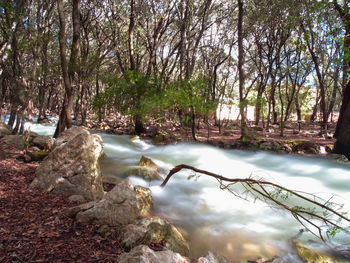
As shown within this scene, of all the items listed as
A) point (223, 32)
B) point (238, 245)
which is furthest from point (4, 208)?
point (223, 32)

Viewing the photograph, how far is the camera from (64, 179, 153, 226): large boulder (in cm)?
359

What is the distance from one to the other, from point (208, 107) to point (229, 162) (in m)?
2.76

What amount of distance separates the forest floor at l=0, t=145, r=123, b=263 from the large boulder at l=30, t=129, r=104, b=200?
0.86ft

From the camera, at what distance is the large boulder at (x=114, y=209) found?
141 inches

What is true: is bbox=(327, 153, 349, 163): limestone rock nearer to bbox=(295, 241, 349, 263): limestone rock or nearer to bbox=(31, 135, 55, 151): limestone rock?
bbox=(295, 241, 349, 263): limestone rock

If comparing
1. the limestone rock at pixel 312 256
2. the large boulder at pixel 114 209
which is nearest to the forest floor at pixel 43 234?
the large boulder at pixel 114 209

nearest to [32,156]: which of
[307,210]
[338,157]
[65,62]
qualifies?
[65,62]

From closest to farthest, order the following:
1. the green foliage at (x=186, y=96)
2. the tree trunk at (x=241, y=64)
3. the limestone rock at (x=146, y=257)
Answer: the limestone rock at (x=146, y=257), the green foliage at (x=186, y=96), the tree trunk at (x=241, y=64)

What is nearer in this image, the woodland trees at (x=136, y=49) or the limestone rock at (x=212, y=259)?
the limestone rock at (x=212, y=259)

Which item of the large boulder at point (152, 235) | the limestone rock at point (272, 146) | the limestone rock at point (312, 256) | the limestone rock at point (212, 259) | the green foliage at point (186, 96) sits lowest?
the limestone rock at point (312, 256)

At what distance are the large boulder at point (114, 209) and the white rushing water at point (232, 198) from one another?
119 cm

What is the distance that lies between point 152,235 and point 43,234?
4.95 ft

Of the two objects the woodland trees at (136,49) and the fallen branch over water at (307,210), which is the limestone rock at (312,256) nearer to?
the fallen branch over water at (307,210)

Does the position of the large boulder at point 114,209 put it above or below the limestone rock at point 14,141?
below
